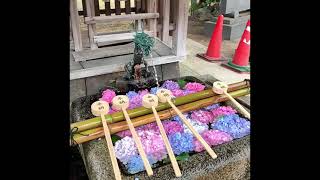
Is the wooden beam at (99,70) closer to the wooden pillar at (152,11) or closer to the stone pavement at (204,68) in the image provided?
the wooden pillar at (152,11)

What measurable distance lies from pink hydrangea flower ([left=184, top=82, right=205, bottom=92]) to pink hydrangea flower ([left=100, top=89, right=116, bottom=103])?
2.73 ft

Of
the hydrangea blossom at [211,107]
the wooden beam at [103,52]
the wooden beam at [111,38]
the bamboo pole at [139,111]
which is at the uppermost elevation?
the wooden beam at [111,38]

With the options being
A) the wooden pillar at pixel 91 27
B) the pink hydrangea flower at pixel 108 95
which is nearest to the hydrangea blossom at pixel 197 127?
the pink hydrangea flower at pixel 108 95

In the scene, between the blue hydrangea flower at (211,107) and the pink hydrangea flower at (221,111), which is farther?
the blue hydrangea flower at (211,107)

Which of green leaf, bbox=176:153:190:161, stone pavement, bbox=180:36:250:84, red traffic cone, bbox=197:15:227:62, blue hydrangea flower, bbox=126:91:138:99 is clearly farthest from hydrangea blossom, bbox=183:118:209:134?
red traffic cone, bbox=197:15:227:62

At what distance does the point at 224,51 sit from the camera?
6.67 m

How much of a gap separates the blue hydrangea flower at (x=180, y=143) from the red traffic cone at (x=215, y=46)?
13.0 ft

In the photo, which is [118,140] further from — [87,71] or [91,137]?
[87,71]

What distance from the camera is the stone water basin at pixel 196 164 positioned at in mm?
1835

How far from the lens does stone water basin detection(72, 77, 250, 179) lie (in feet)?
6.02

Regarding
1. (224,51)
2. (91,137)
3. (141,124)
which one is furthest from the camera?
(224,51)

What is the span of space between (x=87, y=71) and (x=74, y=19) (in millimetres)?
768
